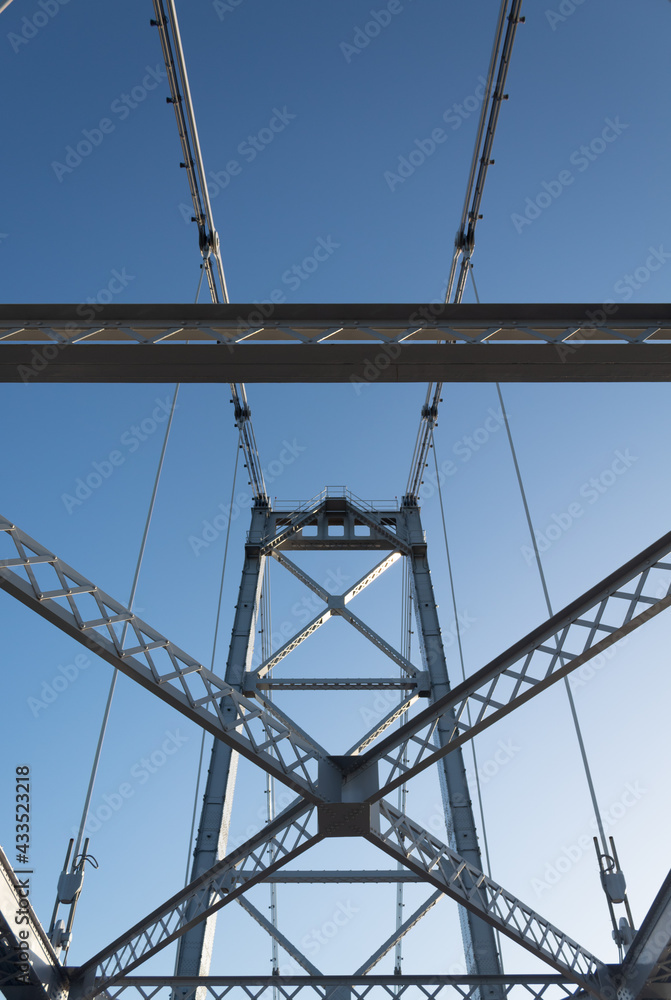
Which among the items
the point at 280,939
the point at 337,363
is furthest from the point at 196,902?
the point at 337,363

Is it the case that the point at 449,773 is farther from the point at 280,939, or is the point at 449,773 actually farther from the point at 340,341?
the point at 340,341

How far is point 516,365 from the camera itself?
7.65 metres

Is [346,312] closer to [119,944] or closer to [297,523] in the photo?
[119,944]

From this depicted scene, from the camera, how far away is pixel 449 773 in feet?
47.6

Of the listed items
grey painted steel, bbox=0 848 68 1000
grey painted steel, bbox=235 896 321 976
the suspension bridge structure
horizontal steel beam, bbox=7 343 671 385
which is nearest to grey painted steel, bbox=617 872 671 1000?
the suspension bridge structure

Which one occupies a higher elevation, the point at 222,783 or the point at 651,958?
the point at 222,783

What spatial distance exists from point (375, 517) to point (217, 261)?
29.4 feet

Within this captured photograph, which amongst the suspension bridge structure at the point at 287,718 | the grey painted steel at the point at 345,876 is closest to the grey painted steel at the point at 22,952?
the suspension bridge structure at the point at 287,718

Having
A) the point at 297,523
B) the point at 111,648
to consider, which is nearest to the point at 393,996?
the point at 111,648

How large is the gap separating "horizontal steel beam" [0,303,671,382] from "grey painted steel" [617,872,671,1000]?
21.8 ft

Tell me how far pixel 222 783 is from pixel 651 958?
24.9ft

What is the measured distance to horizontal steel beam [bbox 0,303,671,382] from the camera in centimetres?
753

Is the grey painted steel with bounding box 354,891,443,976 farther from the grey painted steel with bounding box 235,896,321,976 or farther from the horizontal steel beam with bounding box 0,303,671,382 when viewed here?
the horizontal steel beam with bounding box 0,303,671,382

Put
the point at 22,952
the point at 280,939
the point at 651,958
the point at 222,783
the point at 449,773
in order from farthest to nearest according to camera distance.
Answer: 1. the point at 449,773
2. the point at 222,783
3. the point at 280,939
4. the point at 651,958
5. the point at 22,952
